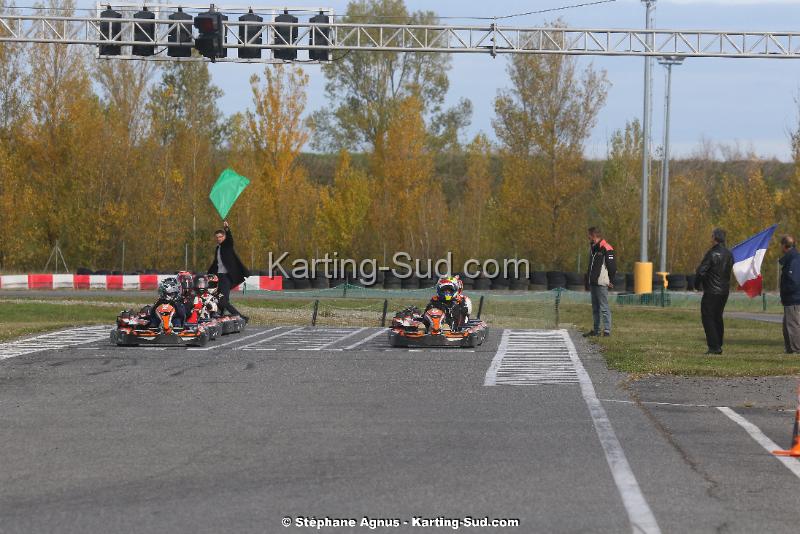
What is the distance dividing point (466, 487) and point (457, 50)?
80.6 ft

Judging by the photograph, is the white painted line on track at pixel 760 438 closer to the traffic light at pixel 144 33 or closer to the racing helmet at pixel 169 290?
the racing helmet at pixel 169 290

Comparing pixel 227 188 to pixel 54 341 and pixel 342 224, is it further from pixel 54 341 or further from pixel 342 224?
pixel 342 224

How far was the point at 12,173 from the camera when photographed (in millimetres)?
55812

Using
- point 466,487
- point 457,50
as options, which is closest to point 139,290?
point 457,50

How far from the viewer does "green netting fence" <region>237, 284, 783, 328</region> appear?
2948 centimetres

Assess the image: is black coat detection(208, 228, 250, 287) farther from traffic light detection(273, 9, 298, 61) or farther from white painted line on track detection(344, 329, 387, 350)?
traffic light detection(273, 9, 298, 61)

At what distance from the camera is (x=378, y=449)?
1000cm

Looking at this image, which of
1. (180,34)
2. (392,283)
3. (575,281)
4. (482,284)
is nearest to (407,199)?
(392,283)

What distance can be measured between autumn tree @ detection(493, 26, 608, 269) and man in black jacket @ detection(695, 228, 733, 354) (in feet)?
122

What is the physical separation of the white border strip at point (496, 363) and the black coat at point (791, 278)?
15.5 ft

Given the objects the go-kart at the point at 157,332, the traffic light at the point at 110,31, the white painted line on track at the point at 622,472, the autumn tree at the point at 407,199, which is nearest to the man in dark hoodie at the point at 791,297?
the white painted line on track at the point at 622,472

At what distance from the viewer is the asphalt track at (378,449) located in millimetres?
7590

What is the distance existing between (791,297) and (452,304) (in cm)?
561

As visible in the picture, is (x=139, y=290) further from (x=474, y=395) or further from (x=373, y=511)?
(x=373, y=511)
